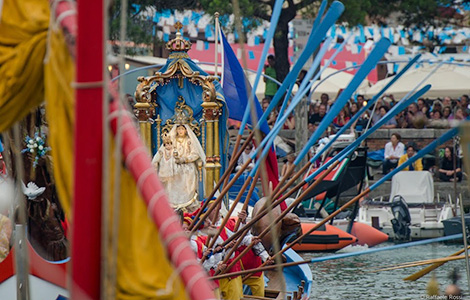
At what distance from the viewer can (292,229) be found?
865cm

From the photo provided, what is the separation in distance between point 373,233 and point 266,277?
17.0ft

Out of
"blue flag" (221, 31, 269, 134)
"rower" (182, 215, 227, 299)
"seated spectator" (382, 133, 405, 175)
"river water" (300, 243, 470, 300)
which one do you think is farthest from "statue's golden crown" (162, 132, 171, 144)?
"seated spectator" (382, 133, 405, 175)

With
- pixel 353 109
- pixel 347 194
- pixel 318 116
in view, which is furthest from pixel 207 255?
pixel 318 116

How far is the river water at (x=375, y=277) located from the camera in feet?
39.1

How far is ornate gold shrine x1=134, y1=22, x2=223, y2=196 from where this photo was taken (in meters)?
11.5

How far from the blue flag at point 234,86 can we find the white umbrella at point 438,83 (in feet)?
35.4

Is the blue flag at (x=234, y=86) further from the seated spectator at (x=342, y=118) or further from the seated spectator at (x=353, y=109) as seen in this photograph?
the seated spectator at (x=353, y=109)

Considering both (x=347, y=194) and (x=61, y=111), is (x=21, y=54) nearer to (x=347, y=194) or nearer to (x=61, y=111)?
(x=61, y=111)

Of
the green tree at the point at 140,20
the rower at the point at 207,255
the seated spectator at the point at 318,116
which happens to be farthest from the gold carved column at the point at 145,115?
the seated spectator at the point at 318,116

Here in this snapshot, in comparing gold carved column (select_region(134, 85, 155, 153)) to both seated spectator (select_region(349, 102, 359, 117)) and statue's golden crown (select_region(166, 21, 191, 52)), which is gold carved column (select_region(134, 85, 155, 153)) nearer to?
statue's golden crown (select_region(166, 21, 191, 52))

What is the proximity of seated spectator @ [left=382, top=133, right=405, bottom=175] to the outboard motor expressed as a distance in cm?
267

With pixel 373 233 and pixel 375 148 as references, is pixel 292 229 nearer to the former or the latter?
pixel 373 233

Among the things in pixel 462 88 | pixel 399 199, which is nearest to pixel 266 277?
pixel 399 199

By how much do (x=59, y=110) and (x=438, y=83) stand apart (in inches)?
809
